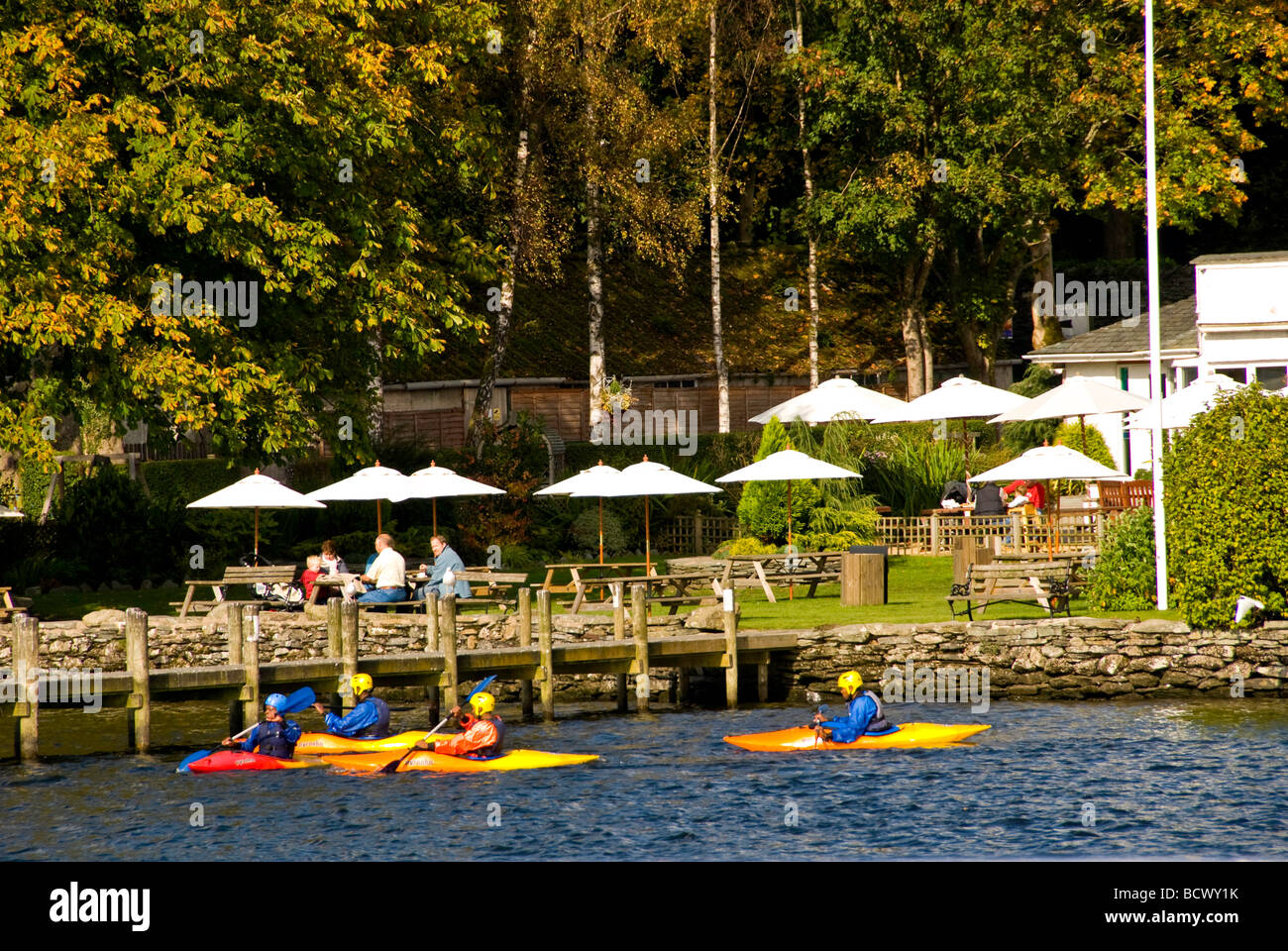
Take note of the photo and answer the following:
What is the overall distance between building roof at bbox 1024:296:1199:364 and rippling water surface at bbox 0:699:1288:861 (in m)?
16.6

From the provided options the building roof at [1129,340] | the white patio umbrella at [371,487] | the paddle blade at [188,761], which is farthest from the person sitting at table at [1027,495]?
the paddle blade at [188,761]

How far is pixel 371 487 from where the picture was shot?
88.3 ft

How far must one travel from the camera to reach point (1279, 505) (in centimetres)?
2262

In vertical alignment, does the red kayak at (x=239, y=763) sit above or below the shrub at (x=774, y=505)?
below

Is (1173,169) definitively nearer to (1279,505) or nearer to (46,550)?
(1279,505)

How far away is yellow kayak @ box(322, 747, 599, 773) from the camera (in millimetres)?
20125

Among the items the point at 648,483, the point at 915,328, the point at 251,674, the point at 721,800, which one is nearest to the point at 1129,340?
the point at 915,328

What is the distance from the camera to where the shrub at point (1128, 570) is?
2542 cm

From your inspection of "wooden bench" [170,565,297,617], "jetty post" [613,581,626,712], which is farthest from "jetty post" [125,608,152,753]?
"jetty post" [613,581,626,712]

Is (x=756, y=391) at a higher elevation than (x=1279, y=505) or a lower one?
higher

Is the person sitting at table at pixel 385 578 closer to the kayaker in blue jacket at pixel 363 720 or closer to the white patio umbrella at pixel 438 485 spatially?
the white patio umbrella at pixel 438 485

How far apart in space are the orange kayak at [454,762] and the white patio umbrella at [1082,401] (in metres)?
14.4
